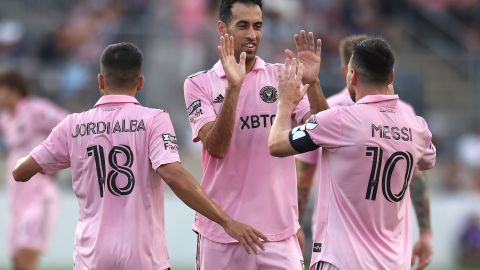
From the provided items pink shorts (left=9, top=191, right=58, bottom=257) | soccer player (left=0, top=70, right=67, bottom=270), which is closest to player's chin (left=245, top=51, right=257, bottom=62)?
soccer player (left=0, top=70, right=67, bottom=270)

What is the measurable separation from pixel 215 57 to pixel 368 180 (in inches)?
452

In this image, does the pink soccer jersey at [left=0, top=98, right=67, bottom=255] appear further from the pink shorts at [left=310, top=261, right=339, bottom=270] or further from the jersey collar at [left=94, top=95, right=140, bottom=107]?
the pink shorts at [left=310, top=261, right=339, bottom=270]

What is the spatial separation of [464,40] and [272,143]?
49.8ft

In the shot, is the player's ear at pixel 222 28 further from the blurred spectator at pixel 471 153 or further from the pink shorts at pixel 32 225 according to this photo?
the blurred spectator at pixel 471 153

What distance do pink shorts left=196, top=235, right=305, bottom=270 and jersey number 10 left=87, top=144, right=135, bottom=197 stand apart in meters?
0.87

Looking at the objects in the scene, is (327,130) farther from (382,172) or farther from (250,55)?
(250,55)

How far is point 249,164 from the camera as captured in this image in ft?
27.1

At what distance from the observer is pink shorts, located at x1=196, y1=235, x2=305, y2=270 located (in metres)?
8.19

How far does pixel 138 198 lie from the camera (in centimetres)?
782

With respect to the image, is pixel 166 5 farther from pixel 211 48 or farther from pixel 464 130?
pixel 464 130

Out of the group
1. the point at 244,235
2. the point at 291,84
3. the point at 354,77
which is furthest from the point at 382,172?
the point at 244,235

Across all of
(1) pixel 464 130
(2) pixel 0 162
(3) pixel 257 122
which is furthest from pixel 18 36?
(3) pixel 257 122

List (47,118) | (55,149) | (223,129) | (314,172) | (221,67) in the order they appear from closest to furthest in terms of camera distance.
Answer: (223,129), (55,149), (221,67), (314,172), (47,118)

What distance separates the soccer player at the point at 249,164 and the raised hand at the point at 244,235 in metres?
0.45
